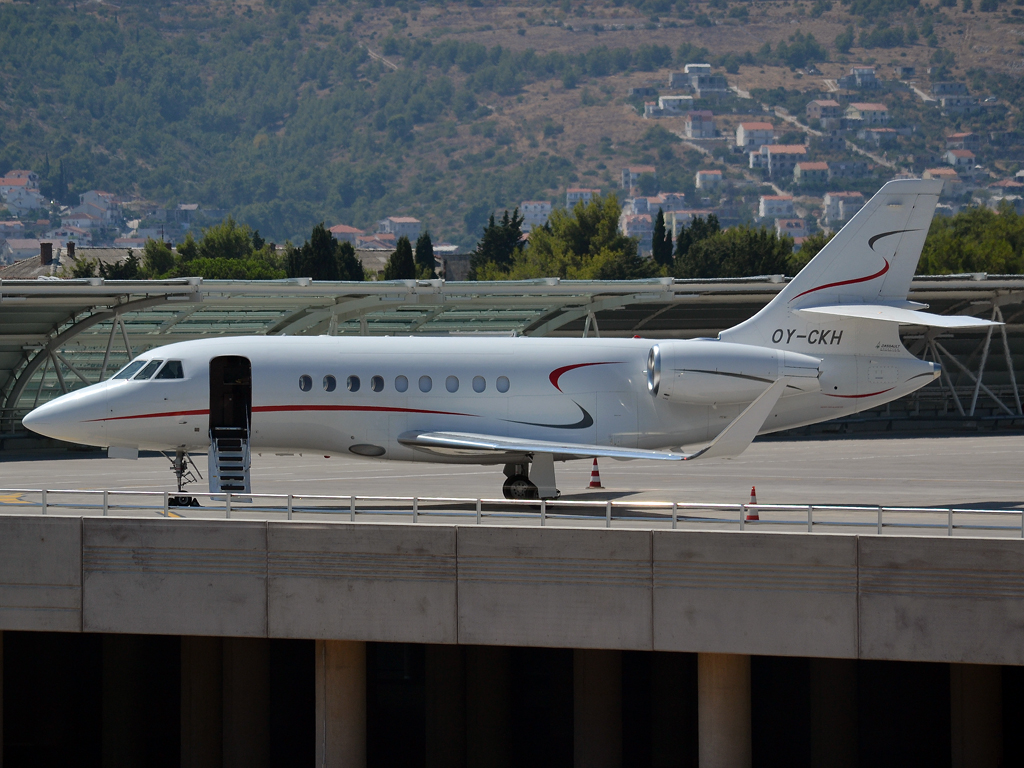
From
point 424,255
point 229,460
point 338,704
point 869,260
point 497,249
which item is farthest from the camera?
point 497,249

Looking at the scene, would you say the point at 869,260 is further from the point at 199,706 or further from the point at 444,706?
the point at 199,706

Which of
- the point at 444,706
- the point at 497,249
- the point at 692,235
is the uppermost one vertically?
the point at 692,235

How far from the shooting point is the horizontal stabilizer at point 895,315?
2891cm

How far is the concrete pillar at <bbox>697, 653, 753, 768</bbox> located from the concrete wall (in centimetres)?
99

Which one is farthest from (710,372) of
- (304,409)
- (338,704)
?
(338,704)

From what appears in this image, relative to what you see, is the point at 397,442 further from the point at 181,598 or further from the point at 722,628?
the point at 722,628

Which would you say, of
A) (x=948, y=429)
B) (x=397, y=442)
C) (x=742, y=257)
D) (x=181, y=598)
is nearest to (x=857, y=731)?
(x=397, y=442)

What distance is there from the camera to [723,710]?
22.9 m

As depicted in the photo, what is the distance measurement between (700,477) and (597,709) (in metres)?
13.3

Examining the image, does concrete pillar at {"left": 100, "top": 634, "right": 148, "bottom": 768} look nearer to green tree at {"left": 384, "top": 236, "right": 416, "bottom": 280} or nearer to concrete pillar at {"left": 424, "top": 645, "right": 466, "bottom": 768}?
concrete pillar at {"left": 424, "top": 645, "right": 466, "bottom": 768}

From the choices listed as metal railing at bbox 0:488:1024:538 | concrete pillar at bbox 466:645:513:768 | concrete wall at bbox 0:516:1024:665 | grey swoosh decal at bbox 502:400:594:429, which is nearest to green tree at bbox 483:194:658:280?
grey swoosh decal at bbox 502:400:594:429

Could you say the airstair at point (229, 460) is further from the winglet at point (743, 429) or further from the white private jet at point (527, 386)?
the winglet at point (743, 429)

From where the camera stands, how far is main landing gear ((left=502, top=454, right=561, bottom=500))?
29.0 metres

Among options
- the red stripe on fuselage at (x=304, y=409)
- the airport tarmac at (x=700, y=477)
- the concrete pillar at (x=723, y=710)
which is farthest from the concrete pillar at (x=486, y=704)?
the concrete pillar at (x=723, y=710)
